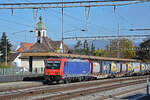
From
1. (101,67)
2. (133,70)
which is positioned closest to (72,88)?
(101,67)

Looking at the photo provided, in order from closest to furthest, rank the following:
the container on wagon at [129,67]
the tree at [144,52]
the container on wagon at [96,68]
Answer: the container on wagon at [96,68]
the container on wagon at [129,67]
the tree at [144,52]

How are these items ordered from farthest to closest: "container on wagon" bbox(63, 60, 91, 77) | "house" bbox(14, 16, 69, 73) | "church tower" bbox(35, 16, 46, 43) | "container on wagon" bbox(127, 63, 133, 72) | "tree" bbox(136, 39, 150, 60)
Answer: "tree" bbox(136, 39, 150, 60) < "church tower" bbox(35, 16, 46, 43) < "house" bbox(14, 16, 69, 73) < "container on wagon" bbox(127, 63, 133, 72) < "container on wagon" bbox(63, 60, 91, 77)

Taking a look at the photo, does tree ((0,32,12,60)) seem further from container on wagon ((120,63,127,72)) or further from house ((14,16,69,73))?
container on wagon ((120,63,127,72))

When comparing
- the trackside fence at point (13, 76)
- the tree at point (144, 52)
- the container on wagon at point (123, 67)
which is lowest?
the trackside fence at point (13, 76)

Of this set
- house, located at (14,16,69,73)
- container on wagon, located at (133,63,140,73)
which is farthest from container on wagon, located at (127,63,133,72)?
house, located at (14,16,69,73)

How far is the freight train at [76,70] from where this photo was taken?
2981 cm

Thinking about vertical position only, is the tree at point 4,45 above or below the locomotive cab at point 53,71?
above

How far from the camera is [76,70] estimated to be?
3291 centimetres

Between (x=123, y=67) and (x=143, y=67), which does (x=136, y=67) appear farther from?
(x=123, y=67)

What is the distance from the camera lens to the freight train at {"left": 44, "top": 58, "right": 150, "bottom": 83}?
29812 mm

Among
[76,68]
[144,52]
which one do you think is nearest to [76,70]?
[76,68]

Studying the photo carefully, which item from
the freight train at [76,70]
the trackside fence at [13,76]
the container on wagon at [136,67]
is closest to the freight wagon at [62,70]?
the freight train at [76,70]

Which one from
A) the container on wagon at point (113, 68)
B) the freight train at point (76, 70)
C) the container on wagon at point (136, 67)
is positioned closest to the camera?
the freight train at point (76, 70)

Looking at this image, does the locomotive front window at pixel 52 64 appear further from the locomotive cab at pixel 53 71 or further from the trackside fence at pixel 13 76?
the trackside fence at pixel 13 76
